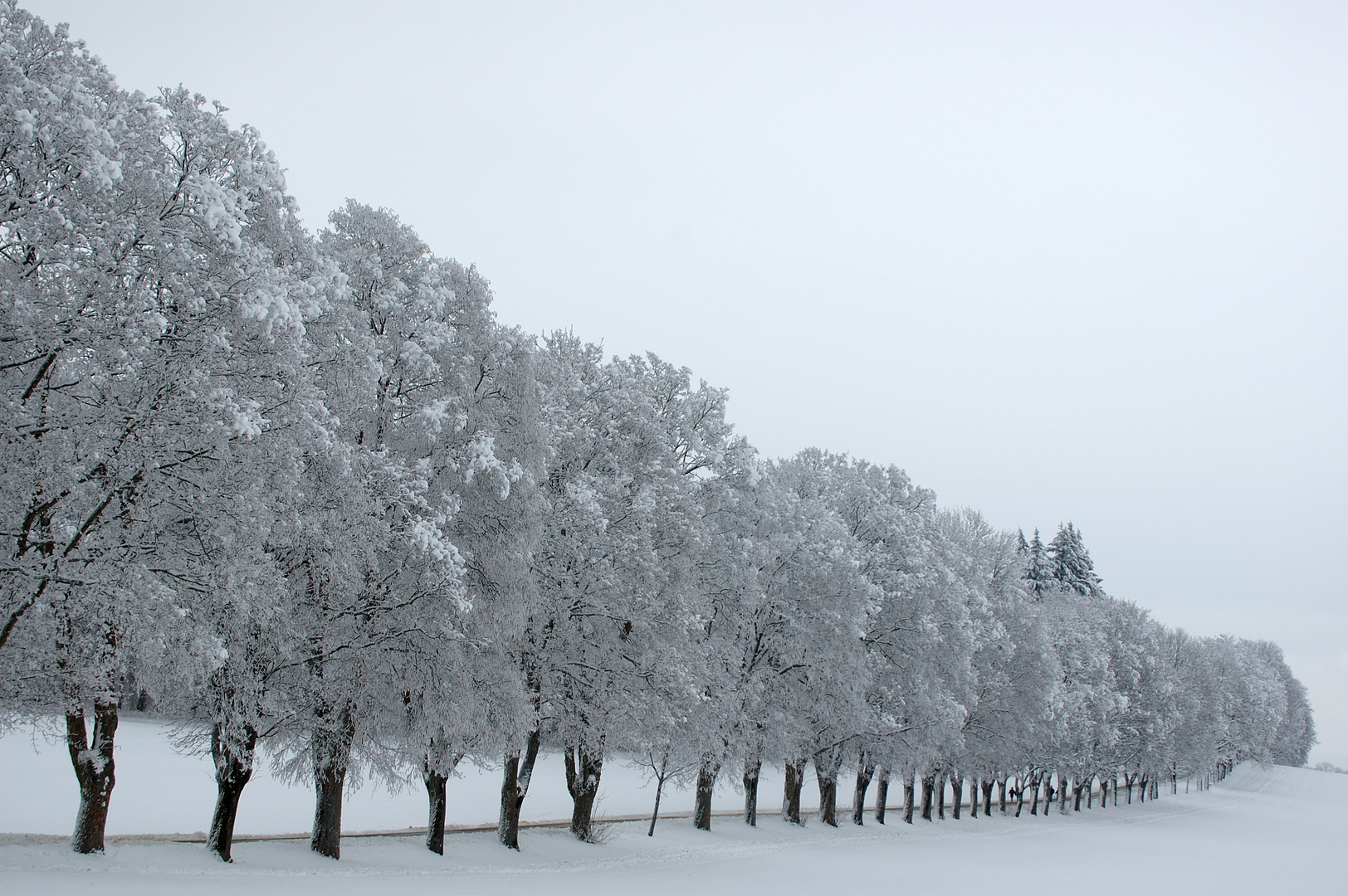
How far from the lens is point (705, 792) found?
3656 centimetres

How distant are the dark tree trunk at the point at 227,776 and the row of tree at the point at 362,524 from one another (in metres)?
0.08

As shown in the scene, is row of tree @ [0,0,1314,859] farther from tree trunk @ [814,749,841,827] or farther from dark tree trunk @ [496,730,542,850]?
tree trunk @ [814,749,841,827]

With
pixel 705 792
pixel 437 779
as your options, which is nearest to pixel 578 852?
pixel 437 779

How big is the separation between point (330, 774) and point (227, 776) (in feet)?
7.57

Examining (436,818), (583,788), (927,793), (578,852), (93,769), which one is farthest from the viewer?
(927,793)

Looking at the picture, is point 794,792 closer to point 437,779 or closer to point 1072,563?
point 437,779

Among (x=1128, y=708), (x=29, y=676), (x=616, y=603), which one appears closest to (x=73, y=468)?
(x=29, y=676)

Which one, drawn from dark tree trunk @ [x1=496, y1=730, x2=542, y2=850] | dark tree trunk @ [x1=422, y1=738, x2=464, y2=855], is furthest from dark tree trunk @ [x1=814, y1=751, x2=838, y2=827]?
dark tree trunk @ [x1=422, y1=738, x2=464, y2=855]

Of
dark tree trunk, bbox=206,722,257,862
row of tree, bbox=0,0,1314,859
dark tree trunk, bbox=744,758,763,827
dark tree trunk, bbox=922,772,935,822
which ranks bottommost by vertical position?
dark tree trunk, bbox=922,772,935,822

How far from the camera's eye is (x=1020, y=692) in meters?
51.2

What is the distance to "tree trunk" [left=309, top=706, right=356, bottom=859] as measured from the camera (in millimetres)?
20594

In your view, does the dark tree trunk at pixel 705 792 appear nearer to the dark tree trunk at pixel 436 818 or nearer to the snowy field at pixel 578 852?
the snowy field at pixel 578 852

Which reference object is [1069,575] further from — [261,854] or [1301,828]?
[261,854]

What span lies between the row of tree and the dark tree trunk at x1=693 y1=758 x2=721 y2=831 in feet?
0.44
